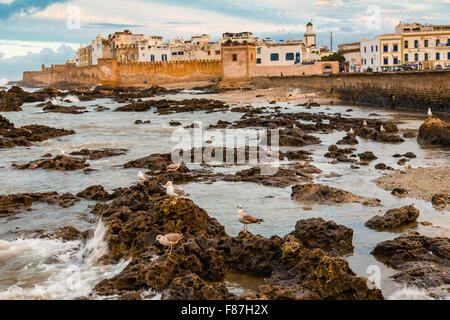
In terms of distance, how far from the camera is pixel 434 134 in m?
18.2

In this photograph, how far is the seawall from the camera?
28453 millimetres

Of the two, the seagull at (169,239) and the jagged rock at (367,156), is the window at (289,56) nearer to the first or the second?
the jagged rock at (367,156)

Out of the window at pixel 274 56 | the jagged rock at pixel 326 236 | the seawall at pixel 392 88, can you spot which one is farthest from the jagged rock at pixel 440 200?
the window at pixel 274 56

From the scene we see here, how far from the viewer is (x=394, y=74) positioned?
111 feet

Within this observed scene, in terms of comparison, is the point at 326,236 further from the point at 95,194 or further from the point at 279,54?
the point at 279,54

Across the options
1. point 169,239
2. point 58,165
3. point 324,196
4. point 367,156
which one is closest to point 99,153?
point 58,165

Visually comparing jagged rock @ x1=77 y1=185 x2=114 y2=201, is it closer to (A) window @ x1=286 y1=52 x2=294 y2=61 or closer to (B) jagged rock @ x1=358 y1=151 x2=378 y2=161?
(B) jagged rock @ x1=358 y1=151 x2=378 y2=161

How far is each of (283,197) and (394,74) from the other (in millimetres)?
25015

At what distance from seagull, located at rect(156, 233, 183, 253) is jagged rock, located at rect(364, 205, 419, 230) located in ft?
11.7

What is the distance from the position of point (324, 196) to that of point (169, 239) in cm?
462

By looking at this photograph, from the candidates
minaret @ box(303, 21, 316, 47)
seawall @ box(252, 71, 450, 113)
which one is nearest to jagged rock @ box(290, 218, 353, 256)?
seawall @ box(252, 71, 450, 113)

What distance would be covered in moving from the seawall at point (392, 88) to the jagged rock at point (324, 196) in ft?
61.5
